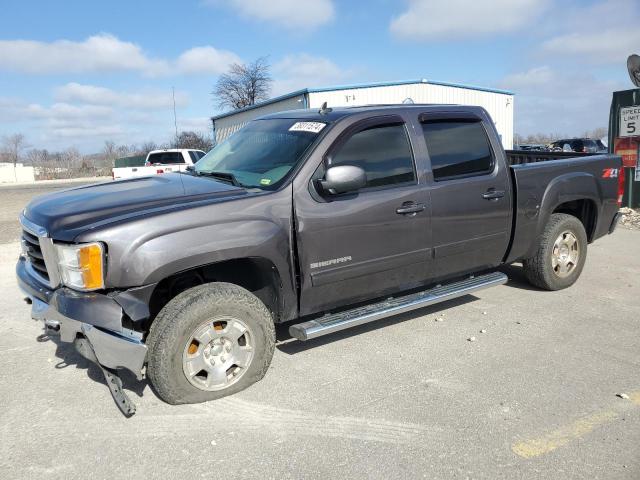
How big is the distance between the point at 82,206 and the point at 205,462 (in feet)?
6.09

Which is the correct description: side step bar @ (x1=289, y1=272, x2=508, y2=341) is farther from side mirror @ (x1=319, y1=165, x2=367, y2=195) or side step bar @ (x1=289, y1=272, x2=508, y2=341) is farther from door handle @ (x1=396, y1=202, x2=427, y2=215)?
side mirror @ (x1=319, y1=165, x2=367, y2=195)

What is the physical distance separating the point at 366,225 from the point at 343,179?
472 millimetres

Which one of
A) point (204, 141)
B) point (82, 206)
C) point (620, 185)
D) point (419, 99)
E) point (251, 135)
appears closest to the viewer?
point (82, 206)

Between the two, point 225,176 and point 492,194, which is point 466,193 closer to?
point 492,194

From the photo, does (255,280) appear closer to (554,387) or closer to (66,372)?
(66,372)

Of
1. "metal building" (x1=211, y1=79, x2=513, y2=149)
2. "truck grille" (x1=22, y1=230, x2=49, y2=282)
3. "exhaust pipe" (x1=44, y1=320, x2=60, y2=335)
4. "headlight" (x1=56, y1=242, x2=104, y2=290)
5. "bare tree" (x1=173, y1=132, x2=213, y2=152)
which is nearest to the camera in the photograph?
"headlight" (x1=56, y1=242, x2=104, y2=290)

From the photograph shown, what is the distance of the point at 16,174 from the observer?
50312 millimetres

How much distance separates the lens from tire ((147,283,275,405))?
3262 millimetres

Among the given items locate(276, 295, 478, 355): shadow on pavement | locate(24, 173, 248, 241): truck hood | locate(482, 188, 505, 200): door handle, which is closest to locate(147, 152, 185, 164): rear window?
locate(24, 173, 248, 241): truck hood

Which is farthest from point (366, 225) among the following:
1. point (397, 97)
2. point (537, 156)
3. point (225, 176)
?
point (397, 97)

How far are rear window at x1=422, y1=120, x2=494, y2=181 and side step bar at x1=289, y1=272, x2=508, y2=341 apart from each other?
100 centimetres

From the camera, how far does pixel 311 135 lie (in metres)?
4.07

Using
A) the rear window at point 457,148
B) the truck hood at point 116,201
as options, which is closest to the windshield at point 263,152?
the truck hood at point 116,201

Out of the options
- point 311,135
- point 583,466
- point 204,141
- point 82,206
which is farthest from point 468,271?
point 204,141
